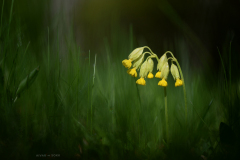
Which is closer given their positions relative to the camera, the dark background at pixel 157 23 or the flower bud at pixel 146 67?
the flower bud at pixel 146 67

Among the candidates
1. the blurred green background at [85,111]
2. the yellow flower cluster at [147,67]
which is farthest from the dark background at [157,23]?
the yellow flower cluster at [147,67]

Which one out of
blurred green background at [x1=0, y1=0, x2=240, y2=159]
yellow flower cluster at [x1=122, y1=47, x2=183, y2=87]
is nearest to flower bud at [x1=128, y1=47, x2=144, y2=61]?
yellow flower cluster at [x1=122, y1=47, x2=183, y2=87]

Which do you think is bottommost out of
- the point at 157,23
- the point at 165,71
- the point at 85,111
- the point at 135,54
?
the point at 85,111

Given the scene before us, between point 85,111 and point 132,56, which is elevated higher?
point 132,56

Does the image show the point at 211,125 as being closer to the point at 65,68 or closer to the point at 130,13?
the point at 65,68

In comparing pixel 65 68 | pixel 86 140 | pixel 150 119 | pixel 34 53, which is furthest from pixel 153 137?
pixel 34 53

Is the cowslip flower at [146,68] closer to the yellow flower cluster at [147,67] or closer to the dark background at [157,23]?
the yellow flower cluster at [147,67]

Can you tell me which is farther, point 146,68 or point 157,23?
point 157,23

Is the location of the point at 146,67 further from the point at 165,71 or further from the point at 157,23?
the point at 157,23

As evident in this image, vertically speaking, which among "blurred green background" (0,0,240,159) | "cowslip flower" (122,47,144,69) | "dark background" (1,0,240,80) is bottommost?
"blurred green background" (0,0,240,159)

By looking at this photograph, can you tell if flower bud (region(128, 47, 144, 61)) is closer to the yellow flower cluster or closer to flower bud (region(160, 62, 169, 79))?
the yellow flower cluster

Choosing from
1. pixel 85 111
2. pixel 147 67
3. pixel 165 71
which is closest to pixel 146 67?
pixel 147 67
